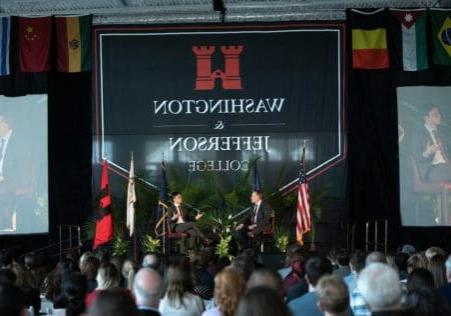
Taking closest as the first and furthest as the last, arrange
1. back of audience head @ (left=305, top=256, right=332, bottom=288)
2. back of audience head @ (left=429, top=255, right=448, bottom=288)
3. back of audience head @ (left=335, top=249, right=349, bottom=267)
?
back of audience head @ (left=305, top=256, right=332, bottom=288)
back of audience head @ (left=429, top=255, right=448, bottom=288)
back of audience head @ (left=335, top=249, right=349, bottom=267)

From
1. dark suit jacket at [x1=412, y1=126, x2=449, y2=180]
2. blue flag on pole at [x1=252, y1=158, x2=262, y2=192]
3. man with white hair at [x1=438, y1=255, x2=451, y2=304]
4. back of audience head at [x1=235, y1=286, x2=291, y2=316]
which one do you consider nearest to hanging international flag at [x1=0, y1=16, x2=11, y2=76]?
blue flag on pole at [x1=252, y1=158, x2=262, y2=192]

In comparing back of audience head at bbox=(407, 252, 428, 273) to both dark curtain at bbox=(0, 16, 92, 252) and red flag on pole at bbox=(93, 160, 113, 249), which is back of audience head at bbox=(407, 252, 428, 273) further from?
dark curtain at bbox=(0, 16, 92, 252)

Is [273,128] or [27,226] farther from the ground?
[273,128]

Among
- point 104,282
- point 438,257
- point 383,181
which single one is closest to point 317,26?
point 383,181

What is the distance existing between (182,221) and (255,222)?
1.21 m

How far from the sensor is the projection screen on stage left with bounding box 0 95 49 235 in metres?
14.6

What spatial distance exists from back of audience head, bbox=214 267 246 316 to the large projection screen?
1081 cm

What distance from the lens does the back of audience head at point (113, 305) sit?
2.64m

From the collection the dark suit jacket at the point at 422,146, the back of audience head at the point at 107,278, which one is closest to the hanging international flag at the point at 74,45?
the dark suit jacket at the point at 422,146

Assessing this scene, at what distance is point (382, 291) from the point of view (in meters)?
3.33

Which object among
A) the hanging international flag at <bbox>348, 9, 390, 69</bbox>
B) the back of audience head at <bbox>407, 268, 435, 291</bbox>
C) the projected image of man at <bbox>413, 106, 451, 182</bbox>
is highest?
the hanging international flag at <bbox>348, 9, 390, 69</bbox>

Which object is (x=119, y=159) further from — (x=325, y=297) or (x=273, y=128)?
(x=325, y=297)

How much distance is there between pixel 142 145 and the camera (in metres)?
14.4

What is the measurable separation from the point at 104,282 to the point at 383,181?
10.00 meters
